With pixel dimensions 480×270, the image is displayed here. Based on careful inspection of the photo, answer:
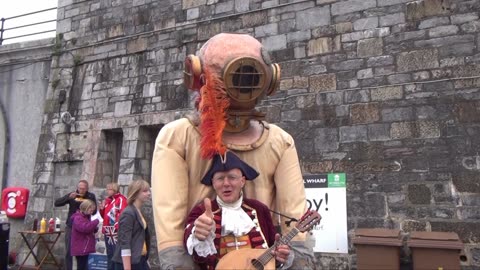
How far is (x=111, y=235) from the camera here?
554 cm

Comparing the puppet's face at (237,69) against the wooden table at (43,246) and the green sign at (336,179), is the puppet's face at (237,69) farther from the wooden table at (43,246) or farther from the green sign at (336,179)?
the wooden table at (43,246)

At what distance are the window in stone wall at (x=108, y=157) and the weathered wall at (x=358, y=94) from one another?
0.25 ft

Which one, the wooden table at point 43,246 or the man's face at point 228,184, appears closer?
the man's face at point 228,184

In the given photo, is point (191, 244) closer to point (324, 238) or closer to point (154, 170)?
point (154, 170)

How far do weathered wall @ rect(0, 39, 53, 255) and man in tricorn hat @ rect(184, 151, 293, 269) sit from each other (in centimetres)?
894

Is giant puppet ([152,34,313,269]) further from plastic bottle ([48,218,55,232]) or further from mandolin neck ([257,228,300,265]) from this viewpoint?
plastic bottle ([48,218,55,232])

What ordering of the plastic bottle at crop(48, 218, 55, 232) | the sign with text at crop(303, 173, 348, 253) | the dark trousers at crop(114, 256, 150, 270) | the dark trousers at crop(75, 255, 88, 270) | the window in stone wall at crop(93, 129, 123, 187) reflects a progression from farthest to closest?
the window in stone wall at crop(93, 129, 123, 187), the plastic bottle at crop(48, 218, 55, 232), the sign with text at crop(303, 173, 348, 253), the dark trousers at crop(75, 255, 88, 270), the dark trousers at crop(114, 256, 150, 270)

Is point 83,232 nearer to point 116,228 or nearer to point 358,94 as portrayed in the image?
point 116,228

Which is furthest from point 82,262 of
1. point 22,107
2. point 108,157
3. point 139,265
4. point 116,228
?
point 22,107

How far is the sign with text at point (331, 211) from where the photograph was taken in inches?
258

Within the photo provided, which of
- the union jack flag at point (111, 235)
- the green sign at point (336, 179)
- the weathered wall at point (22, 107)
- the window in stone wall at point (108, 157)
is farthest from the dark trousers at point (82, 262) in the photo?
the weathered wall at point (22, 107)

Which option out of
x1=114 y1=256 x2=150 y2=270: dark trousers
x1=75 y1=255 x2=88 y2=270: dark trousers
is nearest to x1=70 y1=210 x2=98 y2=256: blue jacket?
x1=75 y1=255 x2=88 y2=270: dark trousers

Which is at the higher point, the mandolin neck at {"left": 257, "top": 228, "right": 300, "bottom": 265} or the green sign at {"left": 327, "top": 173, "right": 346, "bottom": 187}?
the green sign at {"left": 327, "top": 173, "right": 346, "bottom": 187}

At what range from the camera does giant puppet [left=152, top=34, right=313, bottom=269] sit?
2.26 m
